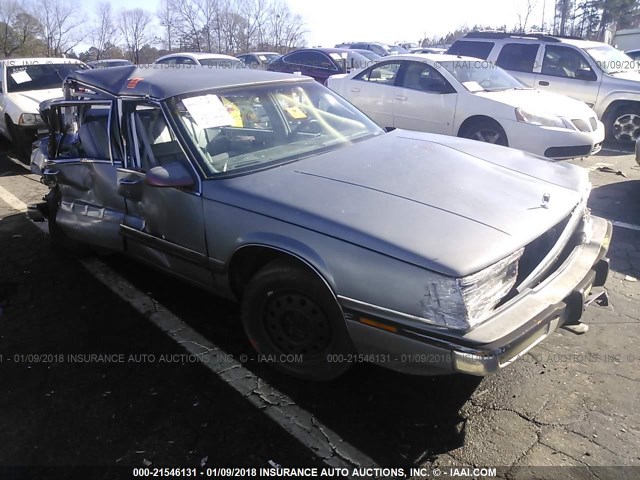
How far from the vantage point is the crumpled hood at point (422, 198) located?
2.29 meters

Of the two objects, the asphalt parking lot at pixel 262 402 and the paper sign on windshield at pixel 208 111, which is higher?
the paper sign on windshield at pixel 208 111

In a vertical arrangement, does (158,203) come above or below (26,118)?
above

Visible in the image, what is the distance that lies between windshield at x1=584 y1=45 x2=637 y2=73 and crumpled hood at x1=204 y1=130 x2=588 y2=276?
7209mm

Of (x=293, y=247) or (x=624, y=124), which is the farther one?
(x=624, y=124)

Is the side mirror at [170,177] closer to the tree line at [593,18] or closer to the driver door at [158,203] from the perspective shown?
the driver door at [158,203]

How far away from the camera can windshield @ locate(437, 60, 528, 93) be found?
7262 mm

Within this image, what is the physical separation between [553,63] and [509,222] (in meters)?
8.50

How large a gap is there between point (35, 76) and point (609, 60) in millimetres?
10648

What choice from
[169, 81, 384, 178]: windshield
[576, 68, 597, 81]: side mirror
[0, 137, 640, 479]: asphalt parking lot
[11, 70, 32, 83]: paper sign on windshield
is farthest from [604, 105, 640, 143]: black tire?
[11, 70, 32, 83]: paper sign on windshield

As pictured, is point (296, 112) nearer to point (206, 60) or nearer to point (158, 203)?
point (158, 203)

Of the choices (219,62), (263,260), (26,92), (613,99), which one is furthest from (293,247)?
(219,62)

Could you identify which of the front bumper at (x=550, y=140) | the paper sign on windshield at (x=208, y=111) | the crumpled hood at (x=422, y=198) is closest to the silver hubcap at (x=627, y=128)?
the front bumper at (x=550, y=140)

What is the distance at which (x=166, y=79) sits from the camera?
347 cm

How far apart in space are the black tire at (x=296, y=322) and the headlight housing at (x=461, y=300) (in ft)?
1.60
